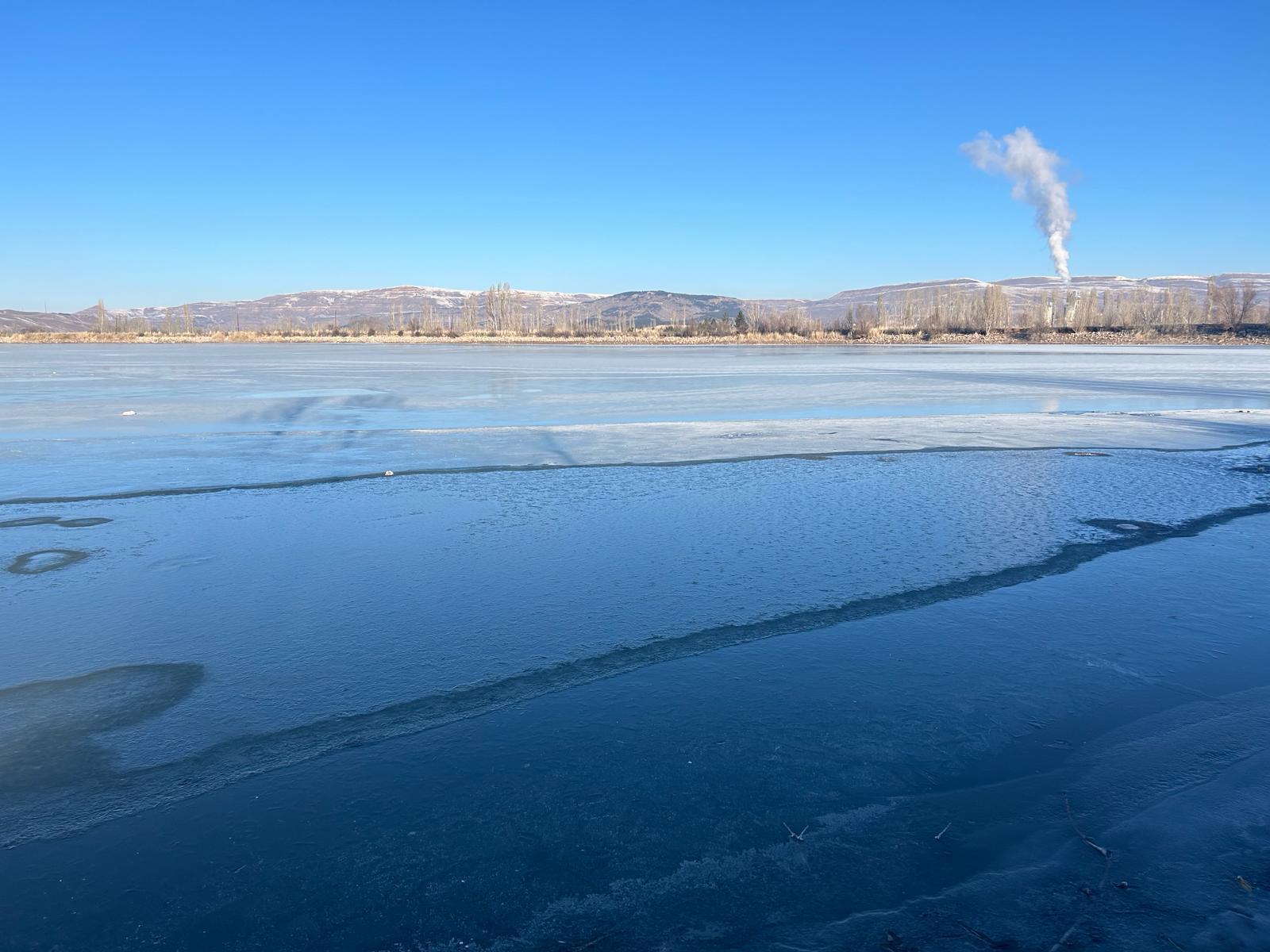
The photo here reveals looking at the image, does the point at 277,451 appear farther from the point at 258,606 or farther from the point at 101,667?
the point at 101,667

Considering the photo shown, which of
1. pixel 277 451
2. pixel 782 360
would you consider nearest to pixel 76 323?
pixel 782 360

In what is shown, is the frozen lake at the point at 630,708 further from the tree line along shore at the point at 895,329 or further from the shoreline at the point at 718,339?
the tree line along shore at the point at 895,329

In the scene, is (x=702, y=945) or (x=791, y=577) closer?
(x=702, y=945)

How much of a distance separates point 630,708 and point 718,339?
213 feet

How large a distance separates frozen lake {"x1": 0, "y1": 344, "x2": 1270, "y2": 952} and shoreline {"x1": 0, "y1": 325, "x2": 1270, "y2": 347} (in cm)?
4987

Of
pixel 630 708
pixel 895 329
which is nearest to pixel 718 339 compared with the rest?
→ pixel 895 329

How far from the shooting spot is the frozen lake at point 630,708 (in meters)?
2.40

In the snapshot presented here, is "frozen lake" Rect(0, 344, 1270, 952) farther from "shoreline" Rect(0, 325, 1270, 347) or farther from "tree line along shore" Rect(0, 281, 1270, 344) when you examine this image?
"tree line along shore" Rect(0, 281, 1270, 344)

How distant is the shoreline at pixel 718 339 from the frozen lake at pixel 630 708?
164 ft

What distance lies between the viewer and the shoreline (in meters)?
56.2

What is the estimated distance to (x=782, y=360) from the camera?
3188 cm

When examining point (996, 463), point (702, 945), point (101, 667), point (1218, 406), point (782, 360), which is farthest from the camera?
point (782, 360)

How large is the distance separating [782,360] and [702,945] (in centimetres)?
3055

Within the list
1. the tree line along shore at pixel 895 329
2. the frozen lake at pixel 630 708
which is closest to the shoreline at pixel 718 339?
the tree line along shore at pixel 895 329
